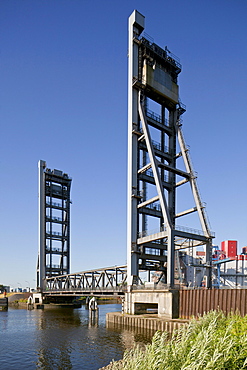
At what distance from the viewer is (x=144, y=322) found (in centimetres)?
3812

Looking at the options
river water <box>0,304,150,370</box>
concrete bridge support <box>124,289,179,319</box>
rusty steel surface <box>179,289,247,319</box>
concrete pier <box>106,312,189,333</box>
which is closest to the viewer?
river water <box>0,304,150,370</box>

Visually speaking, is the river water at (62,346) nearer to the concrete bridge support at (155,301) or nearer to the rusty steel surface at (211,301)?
the concrete bridge support at (155,301)

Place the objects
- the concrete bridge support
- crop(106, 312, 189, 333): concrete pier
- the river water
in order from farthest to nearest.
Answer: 1. the concrete bridge support
2. crop(106, 312, 189, 333): concrete pier
3. the river water

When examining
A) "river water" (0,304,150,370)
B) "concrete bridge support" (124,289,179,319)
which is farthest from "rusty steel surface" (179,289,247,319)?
"river water" (0,304,150,370)

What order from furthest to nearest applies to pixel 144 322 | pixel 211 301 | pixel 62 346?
pixel 144 322 < pixel 211 301 < pixel 62 346

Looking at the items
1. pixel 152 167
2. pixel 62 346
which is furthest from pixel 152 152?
pixel 62 346

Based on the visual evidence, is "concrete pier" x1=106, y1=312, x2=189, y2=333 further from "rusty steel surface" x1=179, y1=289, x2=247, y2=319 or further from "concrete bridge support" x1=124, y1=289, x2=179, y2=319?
"rusty steel surface" x1=179, y1=289, x2=247, y2=319

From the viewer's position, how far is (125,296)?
46.9 m

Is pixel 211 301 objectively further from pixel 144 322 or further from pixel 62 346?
pixel 62 346

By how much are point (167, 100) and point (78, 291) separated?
3828 cm

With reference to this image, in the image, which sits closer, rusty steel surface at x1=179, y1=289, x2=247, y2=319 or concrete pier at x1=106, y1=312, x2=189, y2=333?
rusty steel surface at x1=179, y1=289, x2=247, y2=319

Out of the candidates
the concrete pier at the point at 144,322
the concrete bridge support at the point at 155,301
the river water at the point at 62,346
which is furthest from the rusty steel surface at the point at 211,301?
→ the river water at the point at 62,346

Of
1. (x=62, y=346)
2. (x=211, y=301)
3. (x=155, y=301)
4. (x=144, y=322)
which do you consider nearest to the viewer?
(x=62, y=346)

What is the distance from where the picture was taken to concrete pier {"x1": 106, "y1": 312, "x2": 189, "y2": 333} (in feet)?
112
